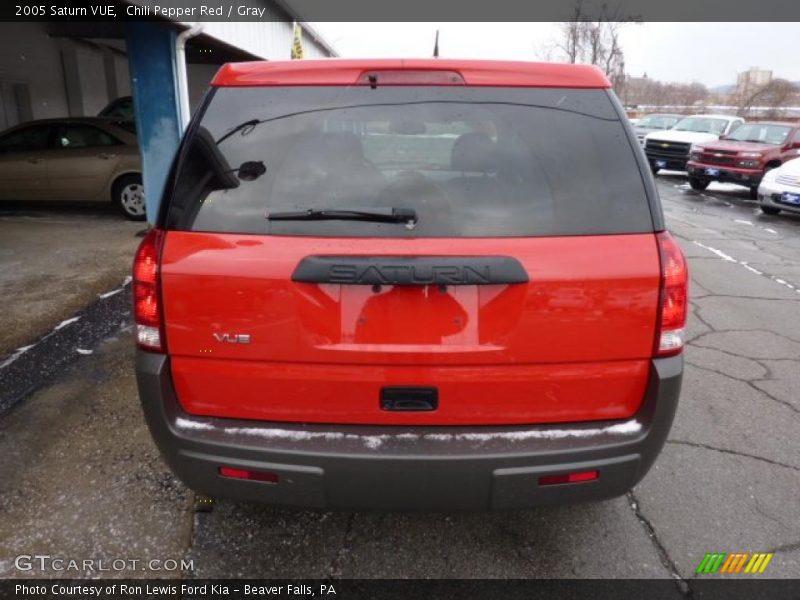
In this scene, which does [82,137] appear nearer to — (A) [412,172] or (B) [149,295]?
(B) [149,295]

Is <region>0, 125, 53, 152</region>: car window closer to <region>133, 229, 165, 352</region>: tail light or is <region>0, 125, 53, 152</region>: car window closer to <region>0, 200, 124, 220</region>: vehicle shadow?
<region>0, 200, 124, 220</region>: vehicle shadow

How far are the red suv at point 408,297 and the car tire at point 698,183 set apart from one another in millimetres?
14349

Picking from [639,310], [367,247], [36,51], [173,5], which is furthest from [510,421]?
[36,51]

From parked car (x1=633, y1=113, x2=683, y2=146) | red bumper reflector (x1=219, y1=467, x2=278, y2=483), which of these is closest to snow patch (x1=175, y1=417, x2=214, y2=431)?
red bumper reflector (x1=219, y1=467, x2=278, y2=483)

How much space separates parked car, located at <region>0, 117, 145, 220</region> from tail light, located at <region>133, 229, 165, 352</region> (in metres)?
7.92

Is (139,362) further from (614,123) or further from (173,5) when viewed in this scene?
(173,5)

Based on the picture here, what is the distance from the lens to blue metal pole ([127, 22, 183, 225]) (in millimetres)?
7480

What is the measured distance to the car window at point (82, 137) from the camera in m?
9.11

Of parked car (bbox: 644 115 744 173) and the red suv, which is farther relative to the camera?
parked car (bbox: 644 115 744 173)

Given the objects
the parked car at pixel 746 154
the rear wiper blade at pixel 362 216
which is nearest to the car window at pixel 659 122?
the parked car at pixel 746 154

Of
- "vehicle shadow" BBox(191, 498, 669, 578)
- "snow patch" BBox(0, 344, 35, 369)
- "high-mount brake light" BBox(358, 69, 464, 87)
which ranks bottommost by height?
"snow patch" BBox(0, 344, 35, 369)

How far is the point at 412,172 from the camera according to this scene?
2072 mm

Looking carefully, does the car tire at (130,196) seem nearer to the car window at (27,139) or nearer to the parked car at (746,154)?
the car window at (27,139)
